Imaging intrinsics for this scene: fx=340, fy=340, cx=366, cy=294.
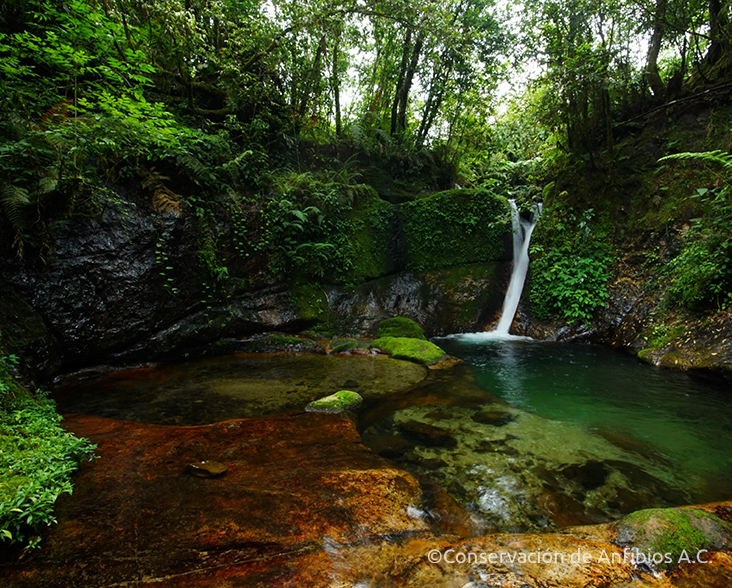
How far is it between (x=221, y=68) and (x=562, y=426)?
405 inches

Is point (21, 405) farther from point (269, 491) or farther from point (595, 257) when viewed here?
point (595, 257)

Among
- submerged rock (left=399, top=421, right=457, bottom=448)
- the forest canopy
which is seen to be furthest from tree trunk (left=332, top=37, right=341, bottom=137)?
submerged rock (left=399, top=421, right=457, bottom=448)

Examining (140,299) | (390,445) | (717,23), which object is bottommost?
(390,445)

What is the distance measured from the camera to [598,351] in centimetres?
796

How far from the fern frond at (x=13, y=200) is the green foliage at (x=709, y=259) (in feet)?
32.5

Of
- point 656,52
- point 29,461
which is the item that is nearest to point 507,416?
point 29,461

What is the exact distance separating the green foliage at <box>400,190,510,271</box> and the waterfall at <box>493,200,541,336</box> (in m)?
0.58

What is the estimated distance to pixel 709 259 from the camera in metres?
6.38

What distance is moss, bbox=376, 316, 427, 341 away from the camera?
28.0 ft

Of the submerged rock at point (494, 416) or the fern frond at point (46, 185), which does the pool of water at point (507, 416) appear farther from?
the fern frond at point (46, 185)

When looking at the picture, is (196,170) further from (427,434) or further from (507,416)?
(507,416)

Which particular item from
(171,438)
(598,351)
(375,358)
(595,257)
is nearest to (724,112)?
(595,257)

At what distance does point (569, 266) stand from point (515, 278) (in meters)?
1.63

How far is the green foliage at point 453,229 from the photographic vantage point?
10.9 m
